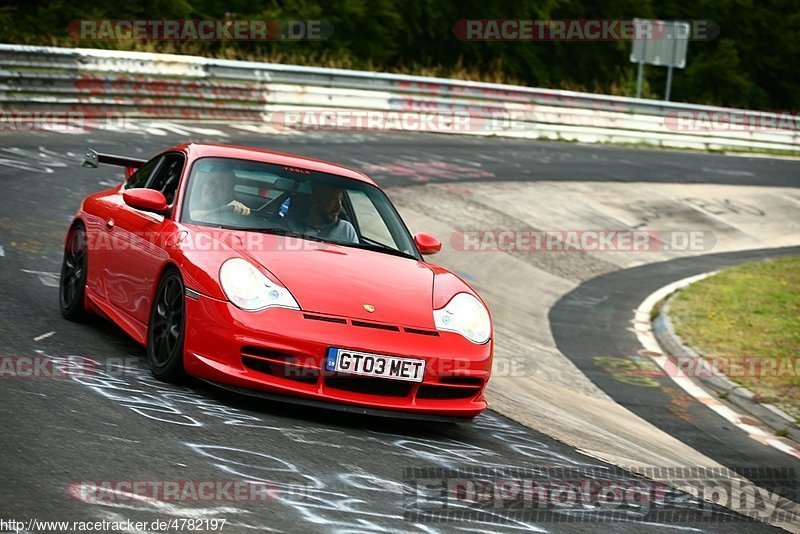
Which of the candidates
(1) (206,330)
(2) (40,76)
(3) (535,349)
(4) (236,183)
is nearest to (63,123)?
(2) (40,76)

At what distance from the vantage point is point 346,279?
6.66 m

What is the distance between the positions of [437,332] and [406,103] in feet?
62.5

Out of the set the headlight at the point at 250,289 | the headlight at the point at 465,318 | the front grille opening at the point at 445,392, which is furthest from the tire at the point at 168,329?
the headlight at the point at 465,318

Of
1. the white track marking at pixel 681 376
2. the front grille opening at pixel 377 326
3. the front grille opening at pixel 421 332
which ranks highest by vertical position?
the front grille opening at pixel 377 326

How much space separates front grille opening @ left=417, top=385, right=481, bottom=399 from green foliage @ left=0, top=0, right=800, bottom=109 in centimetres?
2345

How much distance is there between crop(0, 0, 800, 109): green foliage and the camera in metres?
36.3

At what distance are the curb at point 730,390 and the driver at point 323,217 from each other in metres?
4.27

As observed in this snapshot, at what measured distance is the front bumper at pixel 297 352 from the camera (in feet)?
20.2

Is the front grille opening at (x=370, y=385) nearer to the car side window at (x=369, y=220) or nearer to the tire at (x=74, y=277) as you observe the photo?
the car side window at (x=369, y=220)

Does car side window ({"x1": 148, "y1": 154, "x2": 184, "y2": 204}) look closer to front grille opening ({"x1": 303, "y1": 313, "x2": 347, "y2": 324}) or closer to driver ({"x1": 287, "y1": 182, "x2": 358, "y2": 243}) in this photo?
driver ({"x1": 287, "y1": 182, "x2": 358, "y2": 243})

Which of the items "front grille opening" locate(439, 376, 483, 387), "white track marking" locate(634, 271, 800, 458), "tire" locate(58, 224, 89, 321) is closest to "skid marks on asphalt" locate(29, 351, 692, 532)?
"front grille opening" locate(439, 376, 483, 387)

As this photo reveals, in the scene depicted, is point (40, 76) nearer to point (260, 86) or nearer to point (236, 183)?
point (260, 86)

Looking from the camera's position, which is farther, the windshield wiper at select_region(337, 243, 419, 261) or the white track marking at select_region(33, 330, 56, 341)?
the white track marking at select_region(33, 330, 56, 341)

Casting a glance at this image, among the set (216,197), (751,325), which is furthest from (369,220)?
(751,325)
